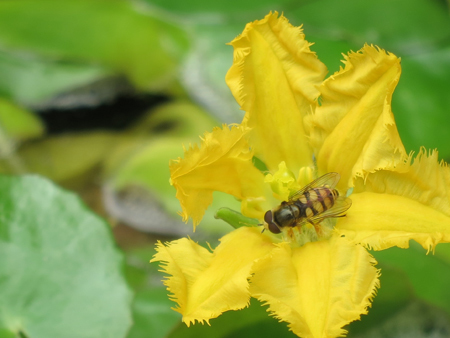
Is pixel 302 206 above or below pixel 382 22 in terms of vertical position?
below

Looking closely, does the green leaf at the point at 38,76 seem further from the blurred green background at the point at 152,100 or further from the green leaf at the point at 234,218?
the green leaf at the point at 234,218

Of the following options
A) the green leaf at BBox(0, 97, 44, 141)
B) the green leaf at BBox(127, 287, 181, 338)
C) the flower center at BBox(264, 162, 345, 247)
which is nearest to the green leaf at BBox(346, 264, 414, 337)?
the flower center at BBox(264, 162, 345, 247)

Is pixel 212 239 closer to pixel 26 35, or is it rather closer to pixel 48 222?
pixel 48 222

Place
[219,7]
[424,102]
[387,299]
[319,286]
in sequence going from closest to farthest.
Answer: [319,286]
[387,299]
[424,102]
[219,7]

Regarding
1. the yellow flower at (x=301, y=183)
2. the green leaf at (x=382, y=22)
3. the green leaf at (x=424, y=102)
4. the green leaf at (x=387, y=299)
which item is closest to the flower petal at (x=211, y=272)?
the yellow flower at (x=301, y=183)

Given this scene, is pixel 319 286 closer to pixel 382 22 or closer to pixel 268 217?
pixel 268 217

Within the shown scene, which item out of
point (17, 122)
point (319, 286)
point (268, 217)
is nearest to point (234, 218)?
point (268, 217)

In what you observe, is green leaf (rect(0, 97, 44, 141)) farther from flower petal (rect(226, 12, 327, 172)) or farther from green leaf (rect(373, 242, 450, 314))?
green leaf (rect(373, 242, 450, 314))
